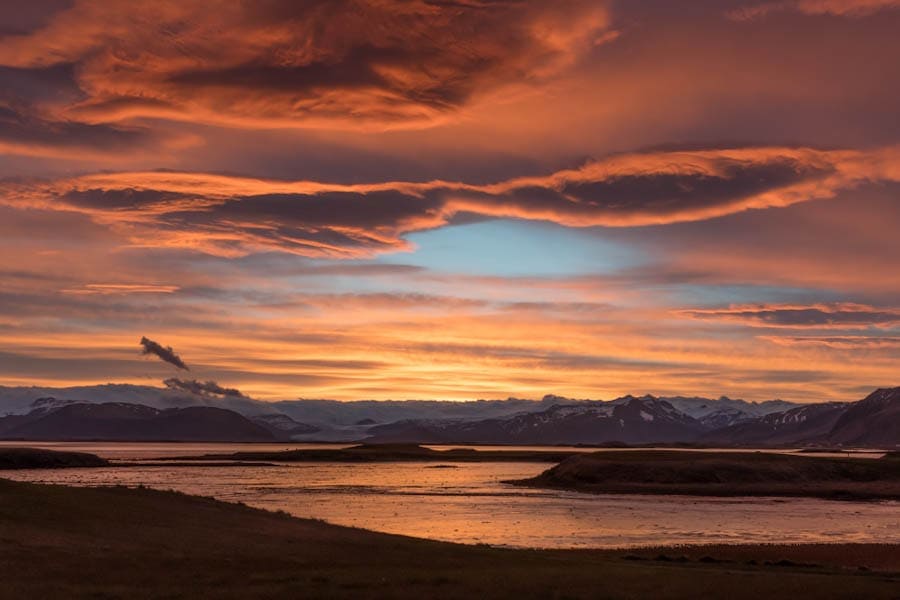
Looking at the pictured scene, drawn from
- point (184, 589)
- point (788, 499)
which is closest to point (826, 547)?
point (184, 589)

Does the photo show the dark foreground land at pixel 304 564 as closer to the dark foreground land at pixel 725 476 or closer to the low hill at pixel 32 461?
the dark foreground land at pixel 725 476

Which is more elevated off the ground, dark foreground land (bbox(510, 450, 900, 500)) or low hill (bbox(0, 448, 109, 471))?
dark foreground land (bbox(510, 450, 900, 500))

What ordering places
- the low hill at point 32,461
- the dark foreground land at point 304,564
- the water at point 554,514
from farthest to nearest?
the low hill at point 32,461 → the water at point 554,514 → the dark foreground land at point 304,564

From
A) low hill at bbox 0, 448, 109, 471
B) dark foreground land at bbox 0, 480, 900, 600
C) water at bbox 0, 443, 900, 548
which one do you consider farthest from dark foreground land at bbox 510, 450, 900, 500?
low hill at bbox 0, 448, 109, 471

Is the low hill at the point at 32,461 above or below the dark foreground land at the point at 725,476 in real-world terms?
below

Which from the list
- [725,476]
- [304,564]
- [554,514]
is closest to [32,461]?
[725,476]

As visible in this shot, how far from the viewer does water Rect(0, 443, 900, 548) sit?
226ft

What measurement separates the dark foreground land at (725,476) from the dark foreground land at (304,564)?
226 feet

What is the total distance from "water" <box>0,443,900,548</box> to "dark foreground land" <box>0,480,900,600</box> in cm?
1282

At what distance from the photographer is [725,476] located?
132 m

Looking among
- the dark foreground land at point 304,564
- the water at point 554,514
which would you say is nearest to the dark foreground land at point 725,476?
the water at point 554,514

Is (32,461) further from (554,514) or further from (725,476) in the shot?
(554,514)

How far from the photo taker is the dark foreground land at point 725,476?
12406cm

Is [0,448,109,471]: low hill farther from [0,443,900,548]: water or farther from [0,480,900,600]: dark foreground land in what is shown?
[0,480,900,600]: dark foreground land
